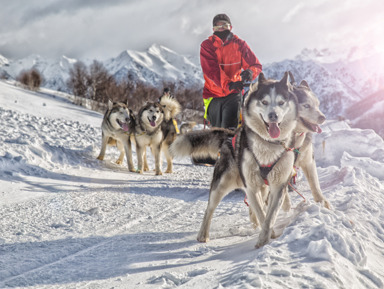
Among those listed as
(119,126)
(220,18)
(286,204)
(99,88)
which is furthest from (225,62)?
(99,88)

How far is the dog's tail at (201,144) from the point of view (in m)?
3.42

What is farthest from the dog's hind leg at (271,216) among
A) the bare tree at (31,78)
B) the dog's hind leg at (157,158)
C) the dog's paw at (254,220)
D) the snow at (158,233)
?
the bare tree at (31,78)

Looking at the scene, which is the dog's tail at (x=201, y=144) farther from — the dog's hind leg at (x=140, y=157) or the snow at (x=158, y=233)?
the dog's hind leg at (x=140, y=157)

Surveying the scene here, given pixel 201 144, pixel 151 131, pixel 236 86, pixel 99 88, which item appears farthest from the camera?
pixel 99 88

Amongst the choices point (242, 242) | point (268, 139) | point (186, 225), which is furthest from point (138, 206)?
point (268, 139)

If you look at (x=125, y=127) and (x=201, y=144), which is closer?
(x=201, y=144)

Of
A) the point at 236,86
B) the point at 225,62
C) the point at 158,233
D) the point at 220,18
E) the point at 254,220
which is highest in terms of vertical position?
the point at 220,18

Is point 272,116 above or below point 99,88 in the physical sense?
below

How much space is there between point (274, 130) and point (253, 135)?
21 centimetres

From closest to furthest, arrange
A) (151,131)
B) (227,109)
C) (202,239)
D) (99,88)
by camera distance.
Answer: (202,239), (227,109), (151,131), (99,88)

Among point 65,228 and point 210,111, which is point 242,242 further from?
point 210,111

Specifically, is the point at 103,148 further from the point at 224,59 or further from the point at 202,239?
the point at 202,239

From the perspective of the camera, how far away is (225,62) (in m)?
4.84

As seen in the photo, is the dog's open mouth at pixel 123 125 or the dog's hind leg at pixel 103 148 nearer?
the dog's open mouth at pixel 123 125
